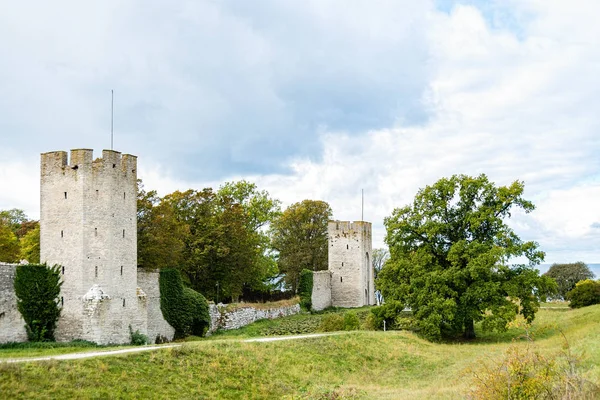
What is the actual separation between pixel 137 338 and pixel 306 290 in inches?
933

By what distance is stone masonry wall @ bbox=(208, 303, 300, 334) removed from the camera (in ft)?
120

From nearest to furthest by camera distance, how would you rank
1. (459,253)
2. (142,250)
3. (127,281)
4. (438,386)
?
(438,386) < (127,281) < (459,253) < (142,250)

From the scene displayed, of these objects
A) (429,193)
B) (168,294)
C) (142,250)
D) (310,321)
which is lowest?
(310,321)

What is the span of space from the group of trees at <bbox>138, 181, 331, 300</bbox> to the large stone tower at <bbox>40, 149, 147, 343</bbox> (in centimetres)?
647

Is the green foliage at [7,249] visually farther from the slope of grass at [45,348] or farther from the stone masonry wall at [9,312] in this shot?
the slope of grass at [45,348]

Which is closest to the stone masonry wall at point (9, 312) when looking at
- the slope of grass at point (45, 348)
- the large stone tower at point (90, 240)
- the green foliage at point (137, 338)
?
the slope of grass at point (45, 348)

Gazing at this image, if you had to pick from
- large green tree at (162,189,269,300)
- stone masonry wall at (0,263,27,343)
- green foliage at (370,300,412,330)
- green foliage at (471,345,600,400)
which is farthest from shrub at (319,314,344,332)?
green foliage at (471,345,600,400)

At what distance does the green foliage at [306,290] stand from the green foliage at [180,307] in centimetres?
1620

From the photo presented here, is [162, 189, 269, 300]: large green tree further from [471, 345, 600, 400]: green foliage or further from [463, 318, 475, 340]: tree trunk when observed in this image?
[471, 345, 600, 400]: green foliage

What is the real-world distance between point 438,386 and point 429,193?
51.6ft

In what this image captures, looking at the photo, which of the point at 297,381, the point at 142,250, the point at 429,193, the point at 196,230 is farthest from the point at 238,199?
the point at 297,381

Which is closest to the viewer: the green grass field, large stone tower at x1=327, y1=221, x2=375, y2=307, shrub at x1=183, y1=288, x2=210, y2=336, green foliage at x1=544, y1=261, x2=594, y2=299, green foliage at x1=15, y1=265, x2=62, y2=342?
the green grass field

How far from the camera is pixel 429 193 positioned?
3278 centimetres

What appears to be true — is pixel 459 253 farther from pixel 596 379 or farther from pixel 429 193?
pixel 596 379
